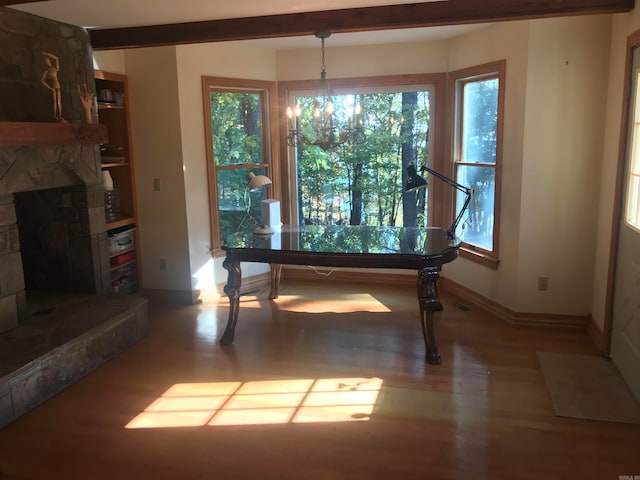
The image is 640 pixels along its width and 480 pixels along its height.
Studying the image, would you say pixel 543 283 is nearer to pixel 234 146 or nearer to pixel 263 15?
pixel 263 15

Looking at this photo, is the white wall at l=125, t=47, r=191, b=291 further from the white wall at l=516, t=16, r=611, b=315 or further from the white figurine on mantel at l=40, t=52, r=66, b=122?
the white wall at l=516, t=16, r=611, b=315

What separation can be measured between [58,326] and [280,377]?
152 cm

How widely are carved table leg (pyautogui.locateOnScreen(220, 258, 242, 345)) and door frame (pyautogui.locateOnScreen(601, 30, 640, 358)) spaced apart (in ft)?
8.43

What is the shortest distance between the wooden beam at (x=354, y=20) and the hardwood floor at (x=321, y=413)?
2.24m

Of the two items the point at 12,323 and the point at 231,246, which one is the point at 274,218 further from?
the point at 12,323

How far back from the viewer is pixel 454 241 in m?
3.72

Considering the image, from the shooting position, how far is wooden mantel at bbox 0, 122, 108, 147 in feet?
10.4

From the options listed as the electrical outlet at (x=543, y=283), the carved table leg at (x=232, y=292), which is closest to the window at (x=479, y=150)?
the electrical outlet at (x=543, y=283)

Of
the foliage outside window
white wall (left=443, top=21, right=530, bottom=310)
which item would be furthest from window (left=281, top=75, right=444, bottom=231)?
white wall (left=443, top=21, right=530, bottom=310)

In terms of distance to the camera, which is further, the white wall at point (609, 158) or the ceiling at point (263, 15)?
the white wall at point (609, 158)

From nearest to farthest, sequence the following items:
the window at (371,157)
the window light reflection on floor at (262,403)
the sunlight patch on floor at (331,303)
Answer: the window light reflection on floor at (262,403) < the sunlight patch on floor at (331,303) < the window at (371,157)

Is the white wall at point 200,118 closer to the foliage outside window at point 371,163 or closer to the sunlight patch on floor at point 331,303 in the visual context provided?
the foliage outside window at point 371,163

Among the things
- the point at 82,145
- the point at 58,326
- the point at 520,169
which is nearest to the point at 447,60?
the point at 520,169

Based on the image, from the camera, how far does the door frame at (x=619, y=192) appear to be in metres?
3.23
